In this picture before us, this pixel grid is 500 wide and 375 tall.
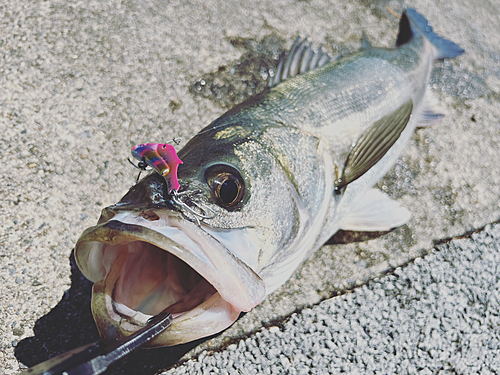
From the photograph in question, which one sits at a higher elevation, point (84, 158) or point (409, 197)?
point (84, 158)

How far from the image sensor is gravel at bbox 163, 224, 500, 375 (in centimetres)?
203

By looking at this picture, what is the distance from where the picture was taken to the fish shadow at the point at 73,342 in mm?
1848

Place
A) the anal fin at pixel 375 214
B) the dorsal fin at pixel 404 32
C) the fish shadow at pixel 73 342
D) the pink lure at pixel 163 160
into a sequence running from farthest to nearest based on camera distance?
the dorsal fin at pixel 404 32
the anal fin at pixel 375 214
the fish shadow at pixel 73 342
the pink lure at pixel 163 160

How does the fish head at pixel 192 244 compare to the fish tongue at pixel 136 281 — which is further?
the fish tongue at pixel 136 281

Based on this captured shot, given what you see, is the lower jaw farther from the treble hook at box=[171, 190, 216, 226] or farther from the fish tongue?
the treble hook at box=[171, 190, 216, 226]

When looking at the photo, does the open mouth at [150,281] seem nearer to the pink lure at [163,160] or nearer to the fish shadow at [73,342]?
the pink lure at [163,160]

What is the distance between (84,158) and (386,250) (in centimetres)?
198

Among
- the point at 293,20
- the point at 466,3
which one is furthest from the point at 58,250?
the point at 466,3

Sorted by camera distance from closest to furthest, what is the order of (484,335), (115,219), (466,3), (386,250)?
(115,219)
(484,335)
(386,250)
(466,3)

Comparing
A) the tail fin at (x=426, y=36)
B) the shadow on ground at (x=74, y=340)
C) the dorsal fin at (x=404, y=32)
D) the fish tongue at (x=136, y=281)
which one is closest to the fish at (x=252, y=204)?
the fish tongue at (x=136, y=281)

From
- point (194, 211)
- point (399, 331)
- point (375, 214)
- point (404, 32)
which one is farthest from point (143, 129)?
point (404, 32)

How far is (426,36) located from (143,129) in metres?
2.58

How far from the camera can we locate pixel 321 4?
3717mm

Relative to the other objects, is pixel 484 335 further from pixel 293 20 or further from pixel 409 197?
pixel 293 20
